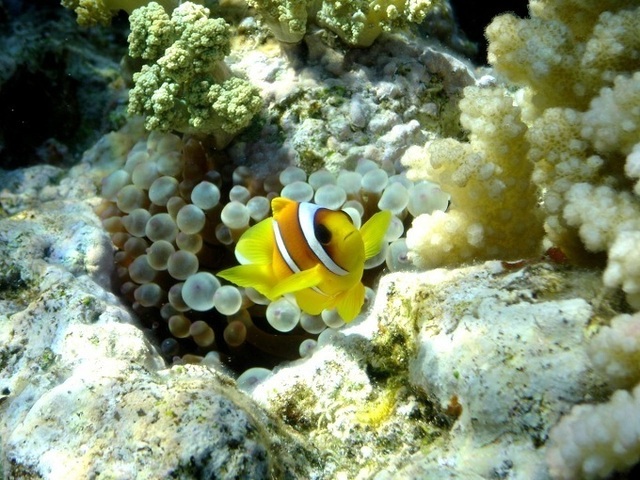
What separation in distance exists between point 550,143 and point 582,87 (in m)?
0.24

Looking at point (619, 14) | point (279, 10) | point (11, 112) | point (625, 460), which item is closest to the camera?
point (625, 460)

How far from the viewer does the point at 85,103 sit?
391 cm

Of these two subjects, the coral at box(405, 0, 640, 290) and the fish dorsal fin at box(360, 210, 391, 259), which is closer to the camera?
the coral at box(405, 0, 640, 290)

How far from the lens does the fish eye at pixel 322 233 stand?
1604 mm

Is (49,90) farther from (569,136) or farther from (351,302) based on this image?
(569,136)

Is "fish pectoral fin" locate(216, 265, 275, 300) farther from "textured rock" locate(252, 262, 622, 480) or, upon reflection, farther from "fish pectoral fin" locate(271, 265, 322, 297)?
"textured rock" locate(252, 262, 622, 480)

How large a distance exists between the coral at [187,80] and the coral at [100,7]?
53 centimetres

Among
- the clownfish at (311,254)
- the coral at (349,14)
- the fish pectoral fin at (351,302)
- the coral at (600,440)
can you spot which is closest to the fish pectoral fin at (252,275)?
the clownfish at (311,254)

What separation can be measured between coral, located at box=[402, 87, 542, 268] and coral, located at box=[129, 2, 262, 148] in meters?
1.01

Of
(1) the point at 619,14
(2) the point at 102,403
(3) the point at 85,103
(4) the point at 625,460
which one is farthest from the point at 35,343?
(3) the point at 85,103

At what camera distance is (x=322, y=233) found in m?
1.61

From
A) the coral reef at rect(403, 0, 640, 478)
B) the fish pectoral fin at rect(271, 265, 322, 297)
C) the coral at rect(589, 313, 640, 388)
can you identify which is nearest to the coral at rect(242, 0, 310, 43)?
the coral reef at rect(403, 0, 640, 478)

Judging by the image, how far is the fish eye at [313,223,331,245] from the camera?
A: 63.1 inches

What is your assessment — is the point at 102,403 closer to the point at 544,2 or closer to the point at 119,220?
the point at 119,220
